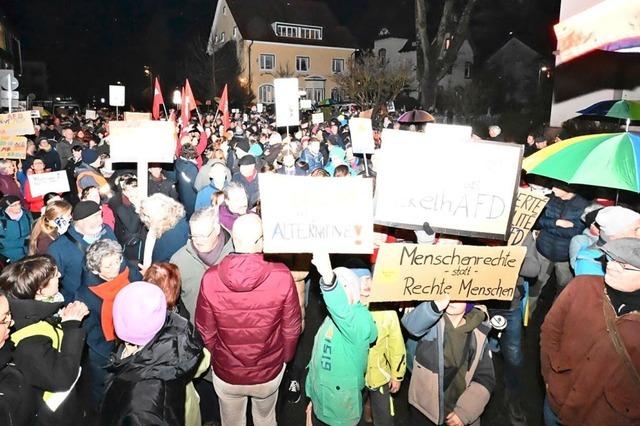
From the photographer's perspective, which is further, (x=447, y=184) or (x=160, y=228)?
(x=160, y=228)

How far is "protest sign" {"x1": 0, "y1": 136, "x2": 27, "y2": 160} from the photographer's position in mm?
8562

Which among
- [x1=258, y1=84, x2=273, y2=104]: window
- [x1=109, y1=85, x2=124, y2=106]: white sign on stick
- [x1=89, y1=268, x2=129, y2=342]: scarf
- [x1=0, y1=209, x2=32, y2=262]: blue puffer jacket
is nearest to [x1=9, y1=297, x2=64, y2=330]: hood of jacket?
[x1=89, y1=268, x2=129, y2=342]: scarf

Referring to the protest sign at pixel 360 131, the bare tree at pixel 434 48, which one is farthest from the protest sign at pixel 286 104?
the bare tree at pixel 434 48

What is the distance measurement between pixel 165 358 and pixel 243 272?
0.78 m

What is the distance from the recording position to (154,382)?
2.67 metres

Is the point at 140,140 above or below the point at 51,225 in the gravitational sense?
above

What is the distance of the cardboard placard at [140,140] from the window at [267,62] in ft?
155

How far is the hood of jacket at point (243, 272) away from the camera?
331 centimetres

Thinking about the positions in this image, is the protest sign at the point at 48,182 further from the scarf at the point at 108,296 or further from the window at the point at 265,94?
the window at the point at 265,94

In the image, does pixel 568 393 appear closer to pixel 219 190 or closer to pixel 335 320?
pixel 335 320

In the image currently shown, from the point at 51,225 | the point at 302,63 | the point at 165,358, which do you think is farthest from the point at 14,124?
the point at 302,63

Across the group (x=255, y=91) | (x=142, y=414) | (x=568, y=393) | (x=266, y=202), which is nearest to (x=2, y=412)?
(x=142, y=414)

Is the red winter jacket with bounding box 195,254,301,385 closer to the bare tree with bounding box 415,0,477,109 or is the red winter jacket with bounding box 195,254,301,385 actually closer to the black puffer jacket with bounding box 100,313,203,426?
the black puffer jacket with bounding box 100,313,203,426

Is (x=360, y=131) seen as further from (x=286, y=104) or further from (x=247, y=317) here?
(x=247, y=317)
